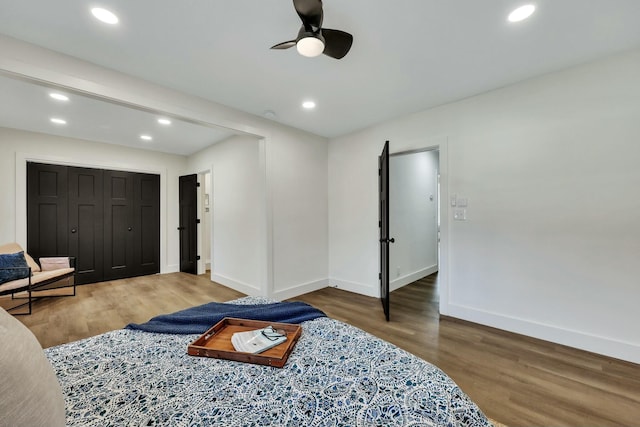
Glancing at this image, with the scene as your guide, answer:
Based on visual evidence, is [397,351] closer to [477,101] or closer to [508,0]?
[508,0]

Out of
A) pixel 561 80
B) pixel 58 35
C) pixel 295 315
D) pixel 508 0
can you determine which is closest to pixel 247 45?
pixel 58 35

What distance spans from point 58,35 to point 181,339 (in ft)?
7.73

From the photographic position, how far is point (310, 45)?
62.1 inches

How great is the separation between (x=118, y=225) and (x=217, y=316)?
15.5ft

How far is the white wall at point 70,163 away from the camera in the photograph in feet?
12.6

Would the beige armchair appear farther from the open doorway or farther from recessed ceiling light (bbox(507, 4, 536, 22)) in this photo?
recessed ceiling light (bbox(507, 4, 536, 22))

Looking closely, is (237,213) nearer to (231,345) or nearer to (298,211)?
(298,211)

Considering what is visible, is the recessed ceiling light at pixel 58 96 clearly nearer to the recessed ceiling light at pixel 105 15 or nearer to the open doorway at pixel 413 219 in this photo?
the recessed ceiling light at pixel 105 15

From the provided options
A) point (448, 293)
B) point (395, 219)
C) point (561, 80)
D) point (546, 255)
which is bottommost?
point (448, 293)

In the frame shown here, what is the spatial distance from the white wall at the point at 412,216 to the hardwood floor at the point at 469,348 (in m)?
0.42

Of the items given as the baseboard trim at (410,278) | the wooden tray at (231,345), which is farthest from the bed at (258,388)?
the baseboard trim at (410,278)

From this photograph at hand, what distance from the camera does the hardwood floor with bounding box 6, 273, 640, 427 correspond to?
1.66 m

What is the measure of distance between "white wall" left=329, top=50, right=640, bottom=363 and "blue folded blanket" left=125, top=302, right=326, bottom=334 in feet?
7.10

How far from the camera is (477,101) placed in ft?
9.43
